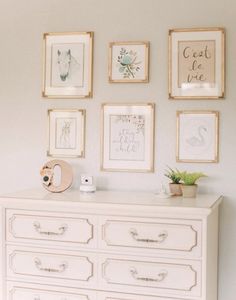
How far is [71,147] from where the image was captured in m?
3.28

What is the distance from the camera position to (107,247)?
264 centimetres

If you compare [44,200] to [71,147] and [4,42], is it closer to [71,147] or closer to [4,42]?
[71,147]

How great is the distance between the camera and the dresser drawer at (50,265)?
8.80 feet

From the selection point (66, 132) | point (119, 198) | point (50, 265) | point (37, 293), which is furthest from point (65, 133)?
point (37, 293)

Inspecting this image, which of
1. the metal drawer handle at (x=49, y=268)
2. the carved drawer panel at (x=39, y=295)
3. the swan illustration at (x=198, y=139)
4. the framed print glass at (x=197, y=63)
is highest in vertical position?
the framed print glass at (x=197, y=63)

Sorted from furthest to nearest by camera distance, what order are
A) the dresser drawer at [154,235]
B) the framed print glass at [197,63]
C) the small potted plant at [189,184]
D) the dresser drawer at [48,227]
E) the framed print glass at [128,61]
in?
the framed print glass at [128,61]
the framed print glass at [197,63]
the small potted plant at [189,184]
the dresser drawer at [48,227]
the dresser drawer at [154,235]

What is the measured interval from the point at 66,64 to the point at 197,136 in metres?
0.91

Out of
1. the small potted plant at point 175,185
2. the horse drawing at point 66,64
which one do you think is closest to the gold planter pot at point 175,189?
the small potted plant at point 175,185

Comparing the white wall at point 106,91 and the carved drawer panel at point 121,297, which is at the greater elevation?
the white wall at point 106,91

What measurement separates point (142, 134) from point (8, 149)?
87 centimetres

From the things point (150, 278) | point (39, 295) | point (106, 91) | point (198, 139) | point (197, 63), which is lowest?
point (39, 295)

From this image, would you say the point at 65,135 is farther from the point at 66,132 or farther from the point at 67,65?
the point at 67,65

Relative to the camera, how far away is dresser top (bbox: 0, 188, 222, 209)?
2604 mm

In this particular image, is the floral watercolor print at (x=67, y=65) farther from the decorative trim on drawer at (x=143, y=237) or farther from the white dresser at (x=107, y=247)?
the decorative trim on drawer at (x=143, y=237)
